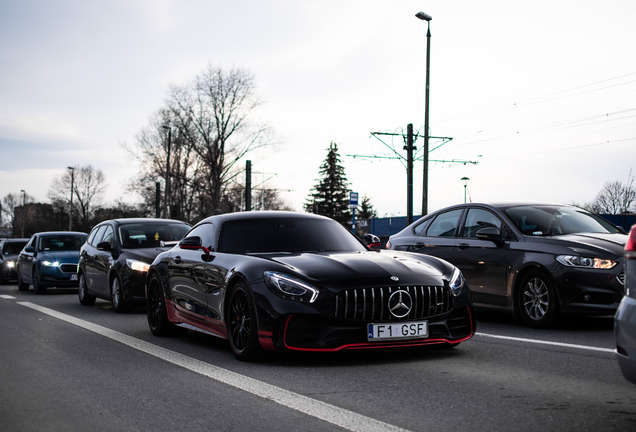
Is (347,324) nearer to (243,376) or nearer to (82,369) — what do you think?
(243,376)

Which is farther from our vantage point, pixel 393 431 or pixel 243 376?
pixel 243 376

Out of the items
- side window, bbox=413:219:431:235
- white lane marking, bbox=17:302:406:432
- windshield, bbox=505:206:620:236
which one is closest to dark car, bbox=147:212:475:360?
white lane marking, bbox=17:302:406:432

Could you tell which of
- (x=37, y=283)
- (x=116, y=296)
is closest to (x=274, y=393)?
(x=116, y=296)

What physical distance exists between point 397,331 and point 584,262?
3270 millimetres

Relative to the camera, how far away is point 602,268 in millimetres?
8141

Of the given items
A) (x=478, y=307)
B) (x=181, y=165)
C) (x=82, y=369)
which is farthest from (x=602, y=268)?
(x=181, y=165)

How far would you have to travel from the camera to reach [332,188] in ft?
273

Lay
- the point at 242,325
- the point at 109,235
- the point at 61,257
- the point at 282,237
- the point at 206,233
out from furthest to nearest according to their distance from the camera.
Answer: the point at 61,257 → the point at 109,235 → the point at 206,233 → the point at 282,237 → the point at 242,325

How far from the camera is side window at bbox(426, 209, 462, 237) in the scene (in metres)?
10.1

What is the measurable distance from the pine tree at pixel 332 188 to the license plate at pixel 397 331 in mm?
76692

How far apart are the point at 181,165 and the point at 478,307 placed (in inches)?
2627

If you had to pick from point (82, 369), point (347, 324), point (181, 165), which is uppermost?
point (181, 165)

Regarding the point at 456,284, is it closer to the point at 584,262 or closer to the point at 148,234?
the point at 584,262

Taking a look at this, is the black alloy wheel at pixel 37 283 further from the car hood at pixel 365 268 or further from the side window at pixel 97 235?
the car hood at pixel 365 268
